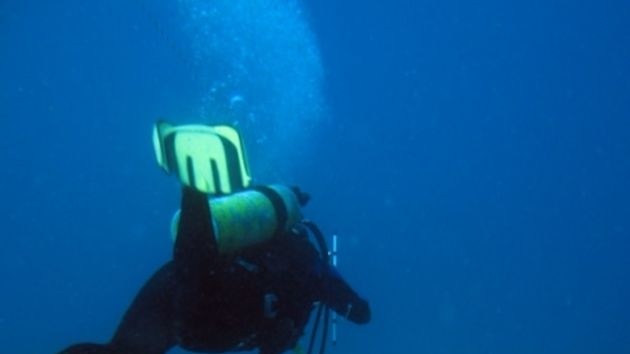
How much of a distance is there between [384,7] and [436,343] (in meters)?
27.4

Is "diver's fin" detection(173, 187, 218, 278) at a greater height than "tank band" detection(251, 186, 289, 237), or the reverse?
"tank band" detection(251, 186, 289, 237)

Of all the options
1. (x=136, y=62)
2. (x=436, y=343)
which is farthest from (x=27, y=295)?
(x=436, y=343)

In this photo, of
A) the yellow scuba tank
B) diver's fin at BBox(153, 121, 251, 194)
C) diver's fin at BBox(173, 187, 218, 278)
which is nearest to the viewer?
diver's fin at BBox(153, 121, 251, 194)

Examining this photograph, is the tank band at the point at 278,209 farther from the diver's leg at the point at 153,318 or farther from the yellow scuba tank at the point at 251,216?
the diver's leg at the point at 153,318

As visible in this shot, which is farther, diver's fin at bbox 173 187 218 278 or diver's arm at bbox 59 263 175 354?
diver's arm at bbox 59 263 175 354

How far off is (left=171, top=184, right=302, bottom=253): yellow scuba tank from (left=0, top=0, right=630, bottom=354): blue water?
2669 centimetres

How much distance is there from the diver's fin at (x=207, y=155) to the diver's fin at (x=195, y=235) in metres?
0.13

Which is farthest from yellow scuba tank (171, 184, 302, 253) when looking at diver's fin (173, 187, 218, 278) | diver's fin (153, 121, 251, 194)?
diver's fin (153, 121, 251, 194)

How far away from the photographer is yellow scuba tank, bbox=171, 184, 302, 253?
315 centimetres

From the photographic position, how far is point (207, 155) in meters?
2.52

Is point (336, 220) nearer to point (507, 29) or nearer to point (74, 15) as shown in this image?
point (507, 29)

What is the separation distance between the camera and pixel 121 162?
55.0 meters

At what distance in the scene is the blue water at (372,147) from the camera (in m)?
38.4

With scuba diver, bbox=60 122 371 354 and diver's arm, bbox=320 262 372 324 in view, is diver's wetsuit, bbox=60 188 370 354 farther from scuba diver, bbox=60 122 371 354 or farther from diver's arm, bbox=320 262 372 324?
diver's arm, bbox=320 262 372 324
